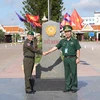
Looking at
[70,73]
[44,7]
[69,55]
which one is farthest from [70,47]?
[44,7]

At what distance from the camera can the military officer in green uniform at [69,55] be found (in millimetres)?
8234

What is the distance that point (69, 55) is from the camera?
8.29m

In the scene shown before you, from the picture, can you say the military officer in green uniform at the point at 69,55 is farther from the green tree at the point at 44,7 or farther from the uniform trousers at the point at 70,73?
the green tree at the point at 44,7

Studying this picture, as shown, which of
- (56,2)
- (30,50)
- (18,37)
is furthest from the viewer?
(18,37)

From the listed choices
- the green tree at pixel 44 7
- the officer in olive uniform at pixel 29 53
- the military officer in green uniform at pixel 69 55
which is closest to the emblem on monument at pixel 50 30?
the military officer in green uniform at pixel 69 55

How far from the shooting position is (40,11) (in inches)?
1689

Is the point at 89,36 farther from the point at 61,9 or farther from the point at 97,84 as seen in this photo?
the point at 97,84

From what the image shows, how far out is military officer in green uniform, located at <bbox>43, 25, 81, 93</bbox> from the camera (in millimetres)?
8234

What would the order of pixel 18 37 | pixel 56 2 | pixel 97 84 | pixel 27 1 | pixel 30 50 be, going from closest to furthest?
pixel 30 50 < pixel 97 84 < pixel 56 2 < pixel 27 1 < pixel 18 37

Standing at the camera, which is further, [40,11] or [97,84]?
[40,11]

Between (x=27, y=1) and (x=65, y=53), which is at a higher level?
(x=27, y=1)

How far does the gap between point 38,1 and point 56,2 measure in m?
2.53

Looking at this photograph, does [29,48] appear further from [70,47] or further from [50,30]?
[50,30]

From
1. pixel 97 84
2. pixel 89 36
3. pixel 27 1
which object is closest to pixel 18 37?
pixel 89 36
